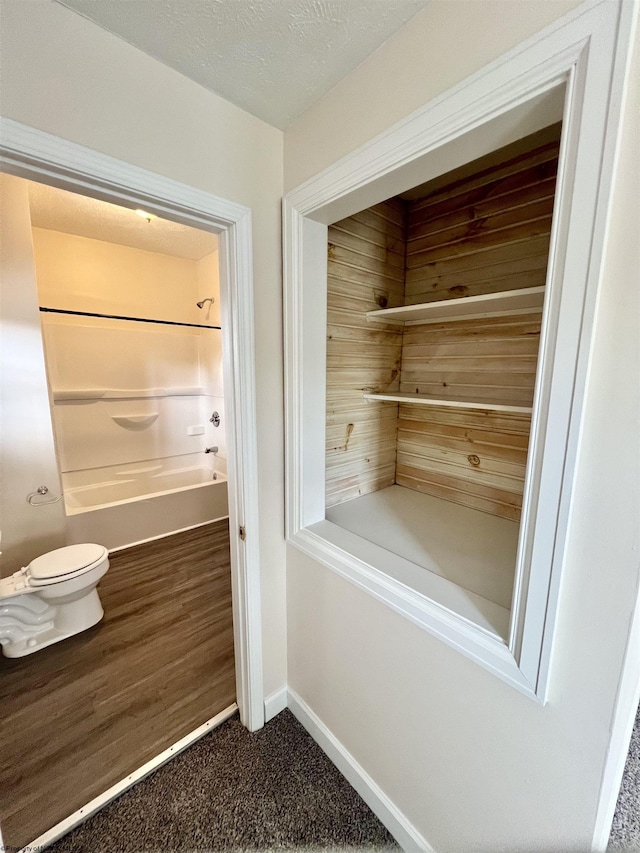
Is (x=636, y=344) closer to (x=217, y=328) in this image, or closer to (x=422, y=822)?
(x=422, y=822)

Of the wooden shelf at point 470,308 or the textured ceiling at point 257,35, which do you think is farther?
the wooden shelf at point 470,308

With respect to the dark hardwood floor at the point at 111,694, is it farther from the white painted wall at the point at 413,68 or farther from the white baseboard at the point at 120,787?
the white painted wall at the point at 413,68

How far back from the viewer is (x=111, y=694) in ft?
5.32

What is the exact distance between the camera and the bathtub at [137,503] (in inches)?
107

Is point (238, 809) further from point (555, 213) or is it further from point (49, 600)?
point (555, 213)

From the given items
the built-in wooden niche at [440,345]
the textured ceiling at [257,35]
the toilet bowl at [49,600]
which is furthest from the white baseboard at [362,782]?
the textured ceiling at [257,35]

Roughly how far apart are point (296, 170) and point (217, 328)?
2.69 meters

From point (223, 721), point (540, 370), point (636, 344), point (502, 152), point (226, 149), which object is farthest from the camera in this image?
point (223, 721)

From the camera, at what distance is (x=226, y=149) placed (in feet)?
3.63

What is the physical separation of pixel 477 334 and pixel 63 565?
2.49 m

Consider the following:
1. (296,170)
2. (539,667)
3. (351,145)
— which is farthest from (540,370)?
(296,170)

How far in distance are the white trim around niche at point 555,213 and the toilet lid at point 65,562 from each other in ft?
5.80

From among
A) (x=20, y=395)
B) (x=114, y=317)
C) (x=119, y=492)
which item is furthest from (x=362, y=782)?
(x=114, y=317)

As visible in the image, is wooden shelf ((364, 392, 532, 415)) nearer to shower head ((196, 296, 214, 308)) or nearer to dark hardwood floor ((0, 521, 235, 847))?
dark hardwood floor ((0, 521, 235, 847))
